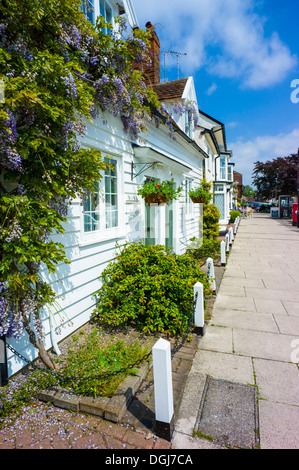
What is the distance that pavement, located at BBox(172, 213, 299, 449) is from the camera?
250 centimetres

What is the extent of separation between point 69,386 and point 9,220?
188 centimetres

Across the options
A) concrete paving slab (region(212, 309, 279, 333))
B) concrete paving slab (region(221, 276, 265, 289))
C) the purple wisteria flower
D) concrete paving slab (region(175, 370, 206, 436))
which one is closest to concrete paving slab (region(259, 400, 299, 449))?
concrete paving slab (region(175, 370, 206, 436))

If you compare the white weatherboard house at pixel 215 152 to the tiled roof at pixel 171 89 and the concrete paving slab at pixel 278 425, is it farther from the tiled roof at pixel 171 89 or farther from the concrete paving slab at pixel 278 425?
the concrete paving slab at pixel 278 425

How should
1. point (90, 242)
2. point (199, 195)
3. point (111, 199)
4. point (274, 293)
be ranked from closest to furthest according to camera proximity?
point (90, 242)
point (111, 199)
point (274, 293)
point (199, 195)

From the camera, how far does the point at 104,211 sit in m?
5.04

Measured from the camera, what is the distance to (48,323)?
359 cm

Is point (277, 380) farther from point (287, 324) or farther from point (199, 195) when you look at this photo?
point (199, 195)

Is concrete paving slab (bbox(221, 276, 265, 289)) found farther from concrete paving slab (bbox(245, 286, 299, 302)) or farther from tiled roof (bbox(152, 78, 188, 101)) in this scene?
tiled roof (bbox(152, 78, 188, 101))

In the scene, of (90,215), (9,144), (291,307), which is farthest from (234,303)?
(9,144)

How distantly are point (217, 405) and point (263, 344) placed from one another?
65.3 inches

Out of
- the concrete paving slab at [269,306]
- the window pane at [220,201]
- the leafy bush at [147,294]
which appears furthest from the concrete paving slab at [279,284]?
the window pane at [220,201]

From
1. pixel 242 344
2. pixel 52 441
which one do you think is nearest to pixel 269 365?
pixel 242 344

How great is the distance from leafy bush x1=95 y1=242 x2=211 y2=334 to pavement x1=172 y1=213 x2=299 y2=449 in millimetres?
638

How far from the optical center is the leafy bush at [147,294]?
13.8ft
